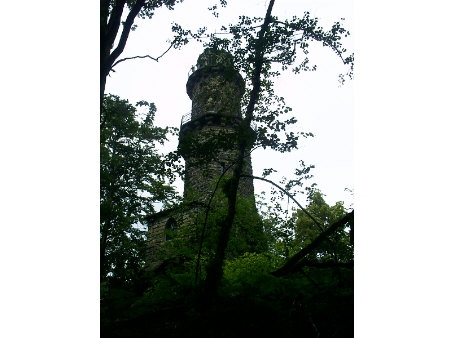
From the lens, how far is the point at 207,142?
15.6 ft

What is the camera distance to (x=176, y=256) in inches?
520

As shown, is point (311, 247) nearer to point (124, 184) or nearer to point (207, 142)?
point (207, 142)

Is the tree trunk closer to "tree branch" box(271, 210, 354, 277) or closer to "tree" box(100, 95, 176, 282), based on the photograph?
"tree branch" box(271, 210, 354, 277)

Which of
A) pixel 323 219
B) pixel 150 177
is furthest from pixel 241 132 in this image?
pixel 323 219

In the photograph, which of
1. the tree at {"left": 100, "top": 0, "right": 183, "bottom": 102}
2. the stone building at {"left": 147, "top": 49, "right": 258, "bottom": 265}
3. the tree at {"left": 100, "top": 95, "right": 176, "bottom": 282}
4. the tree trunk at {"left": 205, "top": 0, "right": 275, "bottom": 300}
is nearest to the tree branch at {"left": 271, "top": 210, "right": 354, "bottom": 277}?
the tree trunk at {"left": 205, "top": 0, "right": 275, "bottom": 300}

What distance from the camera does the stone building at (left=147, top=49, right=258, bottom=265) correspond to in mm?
4852

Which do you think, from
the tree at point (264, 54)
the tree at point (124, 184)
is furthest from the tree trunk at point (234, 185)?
the tree at point (124, 184)

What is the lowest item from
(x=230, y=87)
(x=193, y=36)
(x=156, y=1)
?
(x=230, y=87)

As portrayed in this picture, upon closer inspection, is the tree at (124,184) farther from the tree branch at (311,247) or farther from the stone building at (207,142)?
the tree branch at (311,247)

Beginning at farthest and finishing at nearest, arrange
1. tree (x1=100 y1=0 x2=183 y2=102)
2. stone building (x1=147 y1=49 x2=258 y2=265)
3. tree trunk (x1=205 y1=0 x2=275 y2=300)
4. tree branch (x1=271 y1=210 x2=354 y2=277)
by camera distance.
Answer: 1. tree (x1=100 y1=0 x2=183 y2=102)
2. stone building (x1=147 y1=49 x2=258 y2=265)
3. tree trunk (x1=205 y1=0 x2=275 y2=300)
4. tree branch (x1=271 y1=210 x2=354 y2=277)
